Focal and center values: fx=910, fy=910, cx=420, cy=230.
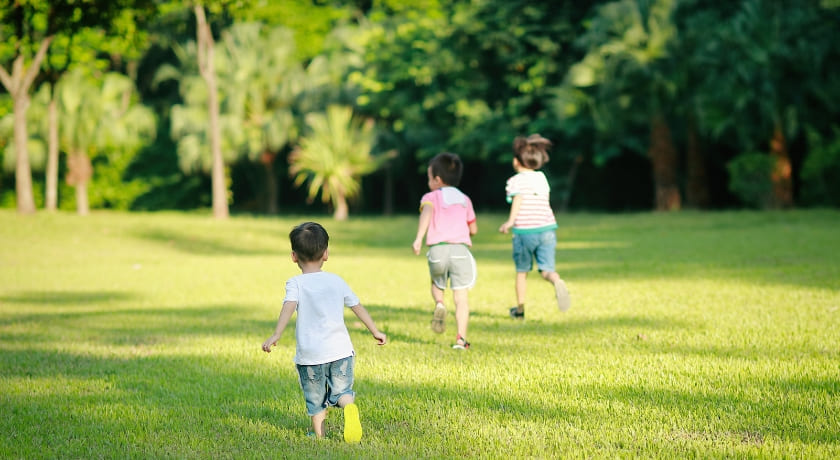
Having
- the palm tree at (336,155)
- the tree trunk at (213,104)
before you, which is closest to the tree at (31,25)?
the tree trunk at (213,104)

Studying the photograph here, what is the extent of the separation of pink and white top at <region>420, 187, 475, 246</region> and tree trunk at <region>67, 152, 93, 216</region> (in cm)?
2990

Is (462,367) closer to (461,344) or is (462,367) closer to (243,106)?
(461,344)

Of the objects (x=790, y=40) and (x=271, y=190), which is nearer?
(x=790, y=40)

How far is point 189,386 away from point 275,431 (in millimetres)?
1303

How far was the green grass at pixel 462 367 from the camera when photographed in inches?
170

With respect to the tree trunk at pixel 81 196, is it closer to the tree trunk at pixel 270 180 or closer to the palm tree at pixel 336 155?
the tree trunk at pixel 270 180

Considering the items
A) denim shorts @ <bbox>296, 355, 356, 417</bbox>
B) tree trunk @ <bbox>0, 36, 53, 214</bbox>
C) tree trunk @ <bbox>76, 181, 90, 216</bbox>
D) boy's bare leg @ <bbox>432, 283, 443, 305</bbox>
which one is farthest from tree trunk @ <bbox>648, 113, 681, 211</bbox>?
denim shorts @ <bbox>296, 355, 356, 417</bbox>

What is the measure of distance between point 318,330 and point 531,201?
4.09 meters

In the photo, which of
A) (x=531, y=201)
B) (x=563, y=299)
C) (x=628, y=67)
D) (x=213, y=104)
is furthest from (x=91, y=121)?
(x=563, y=299)

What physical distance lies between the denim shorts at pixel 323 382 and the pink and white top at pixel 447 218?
262 cm

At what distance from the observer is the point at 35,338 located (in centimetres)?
786

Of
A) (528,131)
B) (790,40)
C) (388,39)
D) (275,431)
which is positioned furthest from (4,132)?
(275,431)

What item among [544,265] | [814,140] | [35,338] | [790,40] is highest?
[790,40]

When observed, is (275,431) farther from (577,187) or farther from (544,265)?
(577,187)
